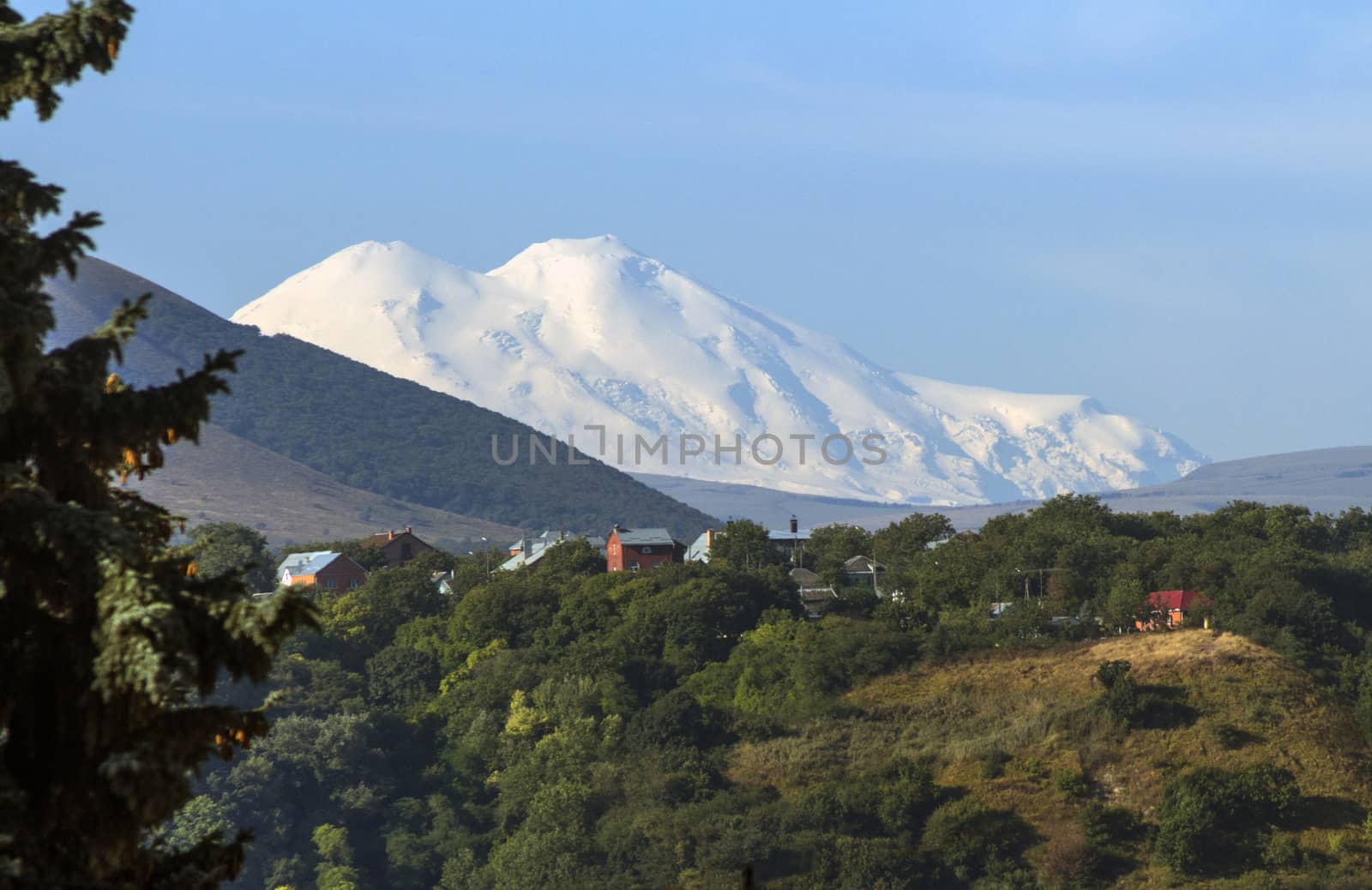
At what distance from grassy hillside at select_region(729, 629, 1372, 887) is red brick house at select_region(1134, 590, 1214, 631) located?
165 inches

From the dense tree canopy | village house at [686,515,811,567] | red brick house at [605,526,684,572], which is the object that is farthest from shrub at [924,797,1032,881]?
red brick house at [605,526,684,572]

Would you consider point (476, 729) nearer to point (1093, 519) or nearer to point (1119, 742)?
point (1119, 742)

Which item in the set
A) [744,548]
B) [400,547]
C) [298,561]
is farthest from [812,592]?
[400,547]

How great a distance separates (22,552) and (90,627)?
0.62 meters

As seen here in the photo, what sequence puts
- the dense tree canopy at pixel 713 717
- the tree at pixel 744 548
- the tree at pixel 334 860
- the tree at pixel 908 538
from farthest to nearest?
the tree at pixel 908 538, the tree at pixel 744 548, the tree at pixel 334 860, the dense tree canopy at pixel 713 717

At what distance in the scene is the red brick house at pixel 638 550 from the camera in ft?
476

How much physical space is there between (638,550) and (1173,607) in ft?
191

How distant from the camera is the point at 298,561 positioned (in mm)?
155625

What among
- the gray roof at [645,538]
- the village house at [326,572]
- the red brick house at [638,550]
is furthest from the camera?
the gray roof at [645,538]

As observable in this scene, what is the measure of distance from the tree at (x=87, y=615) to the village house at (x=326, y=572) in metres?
133

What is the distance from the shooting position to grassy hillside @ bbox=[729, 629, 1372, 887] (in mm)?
71062

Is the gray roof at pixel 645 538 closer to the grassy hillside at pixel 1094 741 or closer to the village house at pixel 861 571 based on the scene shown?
the village house at pixel 861 571

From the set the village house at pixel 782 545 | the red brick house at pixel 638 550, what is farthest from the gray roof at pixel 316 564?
the village house at pixel 782 545

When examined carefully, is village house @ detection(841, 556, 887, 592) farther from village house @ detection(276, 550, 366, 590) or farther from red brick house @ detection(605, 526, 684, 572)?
village house @ detection(276, 550, 366, 590)
